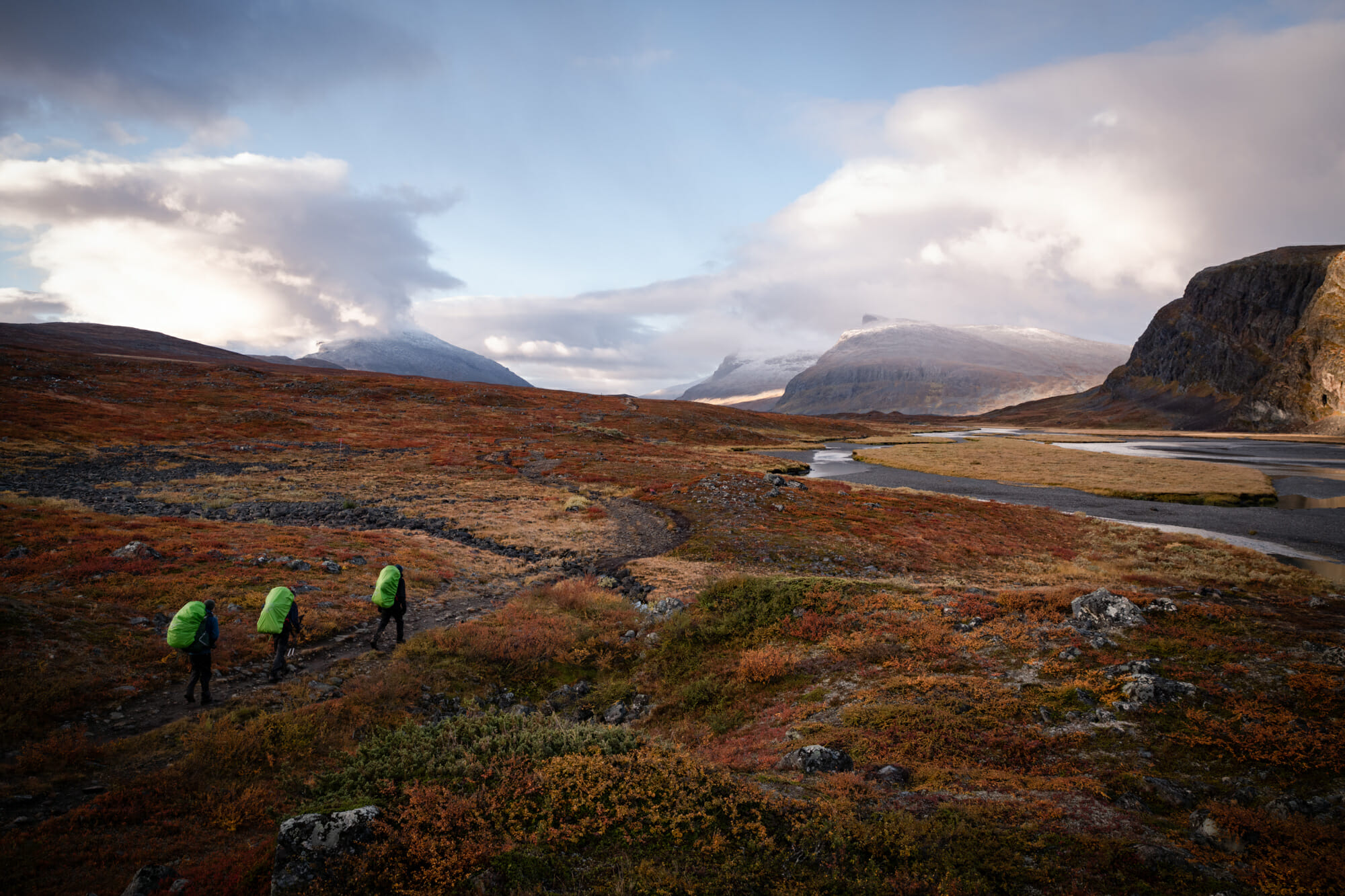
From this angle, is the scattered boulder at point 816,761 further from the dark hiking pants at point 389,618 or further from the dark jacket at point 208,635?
the dark jacket at point 208,635

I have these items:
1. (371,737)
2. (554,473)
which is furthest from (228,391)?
(371,737)

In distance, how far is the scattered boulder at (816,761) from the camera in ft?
31.8

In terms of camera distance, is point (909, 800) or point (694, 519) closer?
point (909, 800)

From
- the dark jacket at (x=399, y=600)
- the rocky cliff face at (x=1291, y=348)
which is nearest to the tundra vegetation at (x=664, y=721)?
the dark jacket at (x=399, y=600)

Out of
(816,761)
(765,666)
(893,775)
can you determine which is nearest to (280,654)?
(765,666)

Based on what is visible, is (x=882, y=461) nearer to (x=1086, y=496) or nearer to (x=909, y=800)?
(x=1086, y=496)

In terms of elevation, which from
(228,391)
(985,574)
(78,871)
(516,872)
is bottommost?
(985,574)

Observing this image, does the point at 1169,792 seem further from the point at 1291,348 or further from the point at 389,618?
the point at 1291,348

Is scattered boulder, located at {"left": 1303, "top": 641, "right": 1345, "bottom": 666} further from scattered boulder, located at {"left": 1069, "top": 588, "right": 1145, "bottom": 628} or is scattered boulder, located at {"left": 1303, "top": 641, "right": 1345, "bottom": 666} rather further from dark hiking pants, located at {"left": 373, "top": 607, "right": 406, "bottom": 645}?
dark hiking pants, located at {"left": 373, "top": 607, "right": 406, "bottom": 645}

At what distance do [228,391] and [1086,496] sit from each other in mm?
129930

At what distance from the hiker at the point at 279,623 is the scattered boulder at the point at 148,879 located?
801cm

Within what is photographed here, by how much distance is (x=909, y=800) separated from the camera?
832cm

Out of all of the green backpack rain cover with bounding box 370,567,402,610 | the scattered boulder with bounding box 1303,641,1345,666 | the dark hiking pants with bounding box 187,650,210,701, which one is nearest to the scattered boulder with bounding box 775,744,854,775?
the scattered boulder with bounding box 1303,641,1345,666

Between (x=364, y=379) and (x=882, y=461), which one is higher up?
(x=364, y=379)
